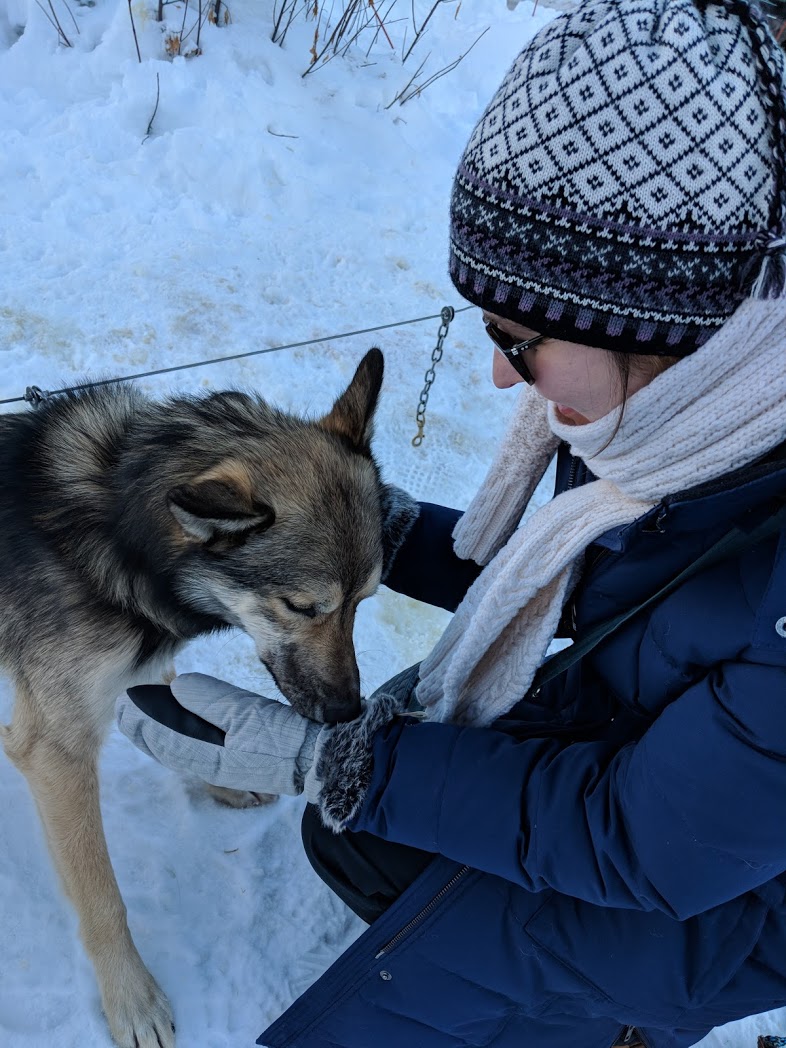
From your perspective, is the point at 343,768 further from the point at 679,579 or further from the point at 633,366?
the point at 633,366

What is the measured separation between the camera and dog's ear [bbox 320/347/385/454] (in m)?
2.08

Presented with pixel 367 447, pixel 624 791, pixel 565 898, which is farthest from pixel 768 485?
pixel 367 447

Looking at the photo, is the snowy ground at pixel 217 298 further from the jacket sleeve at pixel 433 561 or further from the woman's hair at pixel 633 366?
the woman's hair at pixel 633 366

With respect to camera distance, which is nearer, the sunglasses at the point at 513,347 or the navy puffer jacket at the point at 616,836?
the navy puffer jacket at the point at 616,836

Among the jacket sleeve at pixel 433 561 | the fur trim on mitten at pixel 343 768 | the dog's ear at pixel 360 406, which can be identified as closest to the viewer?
the fur trim on mitten at pixel 343 768

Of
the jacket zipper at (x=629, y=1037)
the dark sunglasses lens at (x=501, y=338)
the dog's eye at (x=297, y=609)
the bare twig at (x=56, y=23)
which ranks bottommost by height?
the jacket zipper at (x=629, y=1037)

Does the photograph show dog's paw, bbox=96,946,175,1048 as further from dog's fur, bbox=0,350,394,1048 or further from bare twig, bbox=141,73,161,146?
bare twig, bbox=141,73,161,146

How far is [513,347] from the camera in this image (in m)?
1.42

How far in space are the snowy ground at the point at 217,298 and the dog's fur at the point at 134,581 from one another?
230mm

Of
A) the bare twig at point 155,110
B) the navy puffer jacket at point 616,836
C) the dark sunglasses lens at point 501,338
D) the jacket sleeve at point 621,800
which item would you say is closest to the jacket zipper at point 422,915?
the navy puffer jacket at point 616,836

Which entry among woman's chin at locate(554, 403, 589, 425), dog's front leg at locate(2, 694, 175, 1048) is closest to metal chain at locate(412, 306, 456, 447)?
woman's chin at locate(554, 403, 589, 425)

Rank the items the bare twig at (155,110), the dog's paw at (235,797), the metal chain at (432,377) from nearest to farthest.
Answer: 1. the dog's paw at (235,797)
2. the metal chain at (432,377)
3. the bare twig at (155,110)

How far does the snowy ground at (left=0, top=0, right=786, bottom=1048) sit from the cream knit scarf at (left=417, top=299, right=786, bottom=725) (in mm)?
946

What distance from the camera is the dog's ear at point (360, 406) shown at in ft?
6.82
